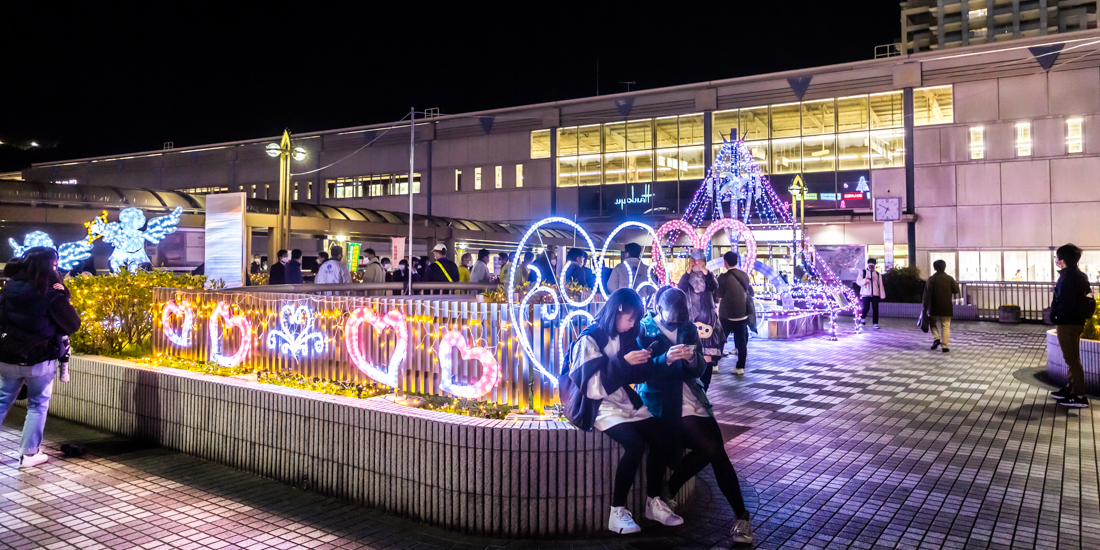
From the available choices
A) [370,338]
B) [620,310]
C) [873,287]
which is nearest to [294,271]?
[370,338]

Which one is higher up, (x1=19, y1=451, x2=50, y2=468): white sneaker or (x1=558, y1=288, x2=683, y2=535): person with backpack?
(x1=558, y1=288, x2=683, y2=535): person with backpack

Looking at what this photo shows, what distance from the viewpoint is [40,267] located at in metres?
5.99

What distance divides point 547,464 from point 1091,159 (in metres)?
31.5

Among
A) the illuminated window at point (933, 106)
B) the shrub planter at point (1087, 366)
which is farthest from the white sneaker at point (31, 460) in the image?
the illuminated window at point (933, 106)

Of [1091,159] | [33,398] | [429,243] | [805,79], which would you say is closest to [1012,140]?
[1091,159]

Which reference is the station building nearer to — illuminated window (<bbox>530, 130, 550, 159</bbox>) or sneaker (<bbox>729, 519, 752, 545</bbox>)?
illuminated window (<bbox>530, 130, 550, 159</bbox>)

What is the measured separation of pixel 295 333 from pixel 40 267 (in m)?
2.17

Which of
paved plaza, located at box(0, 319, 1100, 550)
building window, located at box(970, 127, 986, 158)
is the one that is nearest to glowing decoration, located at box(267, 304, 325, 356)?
paved plaza, located at box(0, 319, 1100, 550)

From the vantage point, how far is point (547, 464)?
449 cm

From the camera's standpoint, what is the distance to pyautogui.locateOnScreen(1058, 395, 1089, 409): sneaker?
8.19 metres

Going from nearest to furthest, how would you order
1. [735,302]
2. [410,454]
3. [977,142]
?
[410,454] < [735,302] < [977,142]

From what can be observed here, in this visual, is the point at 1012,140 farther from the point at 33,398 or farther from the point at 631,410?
the point at 33,398

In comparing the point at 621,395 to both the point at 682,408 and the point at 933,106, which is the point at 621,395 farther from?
the point at 933,106

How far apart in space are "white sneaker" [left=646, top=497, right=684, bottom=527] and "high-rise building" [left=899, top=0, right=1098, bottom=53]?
80444 mm
